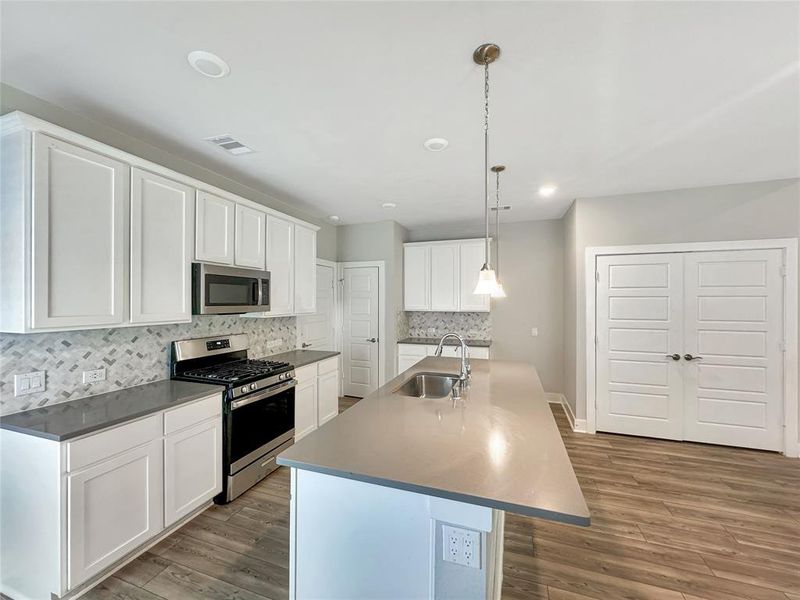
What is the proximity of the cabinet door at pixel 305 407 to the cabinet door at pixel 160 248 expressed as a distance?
1.28m

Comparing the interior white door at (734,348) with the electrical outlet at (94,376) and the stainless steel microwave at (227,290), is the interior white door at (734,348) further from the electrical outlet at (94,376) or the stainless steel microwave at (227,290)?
the electrical outlet at (94,376)

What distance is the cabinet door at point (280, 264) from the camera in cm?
331

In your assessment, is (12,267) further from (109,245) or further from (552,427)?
(552,427)

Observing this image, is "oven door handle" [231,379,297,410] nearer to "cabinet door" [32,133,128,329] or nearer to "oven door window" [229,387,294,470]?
"oven door window" [229,387,294,470]

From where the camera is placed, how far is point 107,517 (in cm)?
174

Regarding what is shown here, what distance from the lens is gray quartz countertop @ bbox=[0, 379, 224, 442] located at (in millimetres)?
1617

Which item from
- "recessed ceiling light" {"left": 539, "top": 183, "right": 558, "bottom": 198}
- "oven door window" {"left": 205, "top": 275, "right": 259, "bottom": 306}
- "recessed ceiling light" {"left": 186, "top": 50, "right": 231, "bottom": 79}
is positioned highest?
"recessed ceiling light" {"left": 539, "top": 183, "right": 558, "bottom": 198}

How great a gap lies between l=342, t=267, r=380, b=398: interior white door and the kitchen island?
3367 millimetres

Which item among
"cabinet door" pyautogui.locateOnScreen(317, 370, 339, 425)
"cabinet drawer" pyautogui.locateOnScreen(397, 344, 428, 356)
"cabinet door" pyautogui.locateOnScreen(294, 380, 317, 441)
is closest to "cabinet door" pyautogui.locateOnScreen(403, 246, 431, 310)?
"cabinet drawer" pyautogui.locateOnScreen(397, 344, 428, 356)

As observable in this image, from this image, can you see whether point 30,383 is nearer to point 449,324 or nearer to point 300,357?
point 300,357

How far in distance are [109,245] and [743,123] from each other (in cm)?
413

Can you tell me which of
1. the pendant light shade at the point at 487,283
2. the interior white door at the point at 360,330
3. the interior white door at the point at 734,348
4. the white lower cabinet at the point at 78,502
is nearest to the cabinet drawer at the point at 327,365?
the interior white door at the point at 360,330

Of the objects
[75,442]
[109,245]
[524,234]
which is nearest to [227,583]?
[75,442]

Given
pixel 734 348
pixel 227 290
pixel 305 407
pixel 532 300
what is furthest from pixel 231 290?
pixel 734 348
